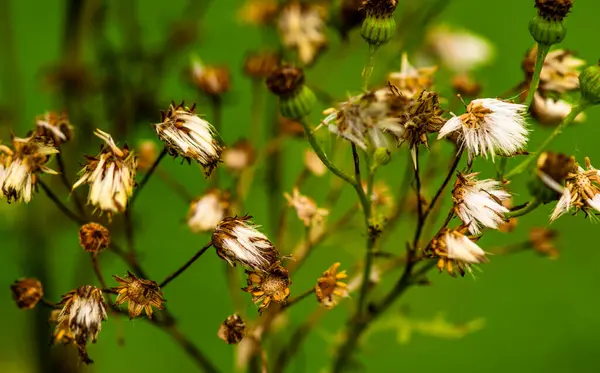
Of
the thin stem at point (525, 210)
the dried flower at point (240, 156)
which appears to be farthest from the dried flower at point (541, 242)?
the dried flower at point (240, 156)

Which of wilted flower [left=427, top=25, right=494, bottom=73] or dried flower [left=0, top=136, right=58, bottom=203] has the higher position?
dried flower [left=0, top=136, right=58, bottom=203]

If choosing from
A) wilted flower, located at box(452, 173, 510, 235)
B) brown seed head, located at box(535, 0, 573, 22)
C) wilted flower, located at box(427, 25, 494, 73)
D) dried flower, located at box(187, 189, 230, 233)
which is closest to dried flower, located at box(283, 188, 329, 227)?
dried flower, located at box(187, 189, 230, 233)

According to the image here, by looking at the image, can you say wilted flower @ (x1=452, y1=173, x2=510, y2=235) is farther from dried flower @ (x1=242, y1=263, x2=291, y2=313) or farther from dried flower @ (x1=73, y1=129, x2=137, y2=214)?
dried flower @ (x1=73, y1=129, x2=137, y2=214)

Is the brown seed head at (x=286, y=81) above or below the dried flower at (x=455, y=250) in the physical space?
above

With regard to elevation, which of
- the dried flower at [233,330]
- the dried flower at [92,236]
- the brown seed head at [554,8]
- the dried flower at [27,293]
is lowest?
the dried flower at [27,293]

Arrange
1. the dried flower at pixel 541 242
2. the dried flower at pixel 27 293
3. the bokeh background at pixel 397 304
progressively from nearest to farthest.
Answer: the dried flower at pixel 27 293 < the dried flower at pixel 541 242 < the bokeh background at pixel 397 304

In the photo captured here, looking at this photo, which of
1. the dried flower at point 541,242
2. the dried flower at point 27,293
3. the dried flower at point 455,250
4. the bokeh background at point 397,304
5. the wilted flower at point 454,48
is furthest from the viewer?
the bokeh background at point 397,304

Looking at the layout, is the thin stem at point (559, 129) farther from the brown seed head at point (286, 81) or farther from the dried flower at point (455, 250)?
the brown seed head at point (286, 81)
